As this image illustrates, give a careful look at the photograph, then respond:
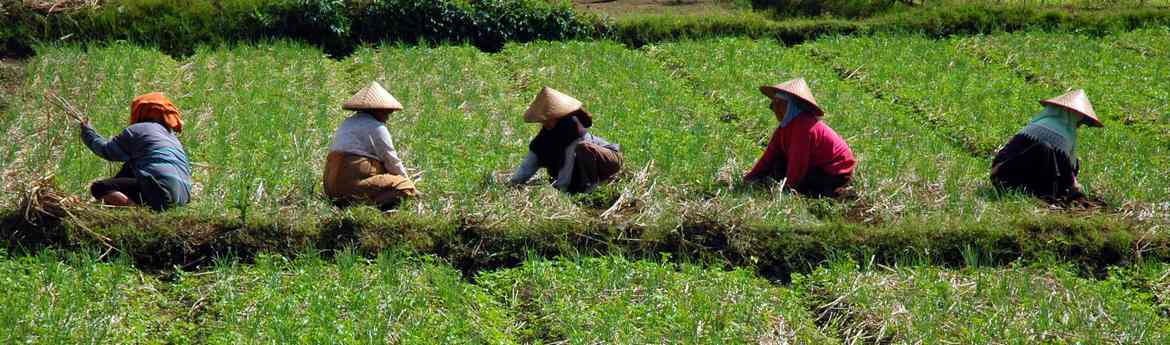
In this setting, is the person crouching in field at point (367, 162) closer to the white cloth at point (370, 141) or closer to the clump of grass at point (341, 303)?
the white cloth at point (370, 141)

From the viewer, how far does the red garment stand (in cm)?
912

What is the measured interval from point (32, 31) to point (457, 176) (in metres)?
7.32

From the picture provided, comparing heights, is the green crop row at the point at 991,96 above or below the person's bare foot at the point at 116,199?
below

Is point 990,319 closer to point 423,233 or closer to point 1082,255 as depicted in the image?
point 1082,255

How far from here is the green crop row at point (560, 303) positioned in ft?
22.4

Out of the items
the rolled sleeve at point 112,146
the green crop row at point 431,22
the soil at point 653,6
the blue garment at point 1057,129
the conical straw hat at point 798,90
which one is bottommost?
the soil at point 653,6

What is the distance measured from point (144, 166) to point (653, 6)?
31.0ft

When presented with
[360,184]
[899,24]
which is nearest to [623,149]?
[360,184]

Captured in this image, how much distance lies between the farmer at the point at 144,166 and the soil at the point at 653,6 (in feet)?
26.6

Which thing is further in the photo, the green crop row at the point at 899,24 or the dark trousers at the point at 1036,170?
the green crop row at the point at 899,24

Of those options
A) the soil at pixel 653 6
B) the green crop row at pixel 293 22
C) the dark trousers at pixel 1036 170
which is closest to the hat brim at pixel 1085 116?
the dark trousers at pixel 1036 170

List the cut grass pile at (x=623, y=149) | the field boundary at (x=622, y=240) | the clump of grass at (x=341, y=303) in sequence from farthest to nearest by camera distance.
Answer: the cut grass pile at (x=623, y=149)
the field boundary at (x=622, y=240)
the clump of grass at (x=341, y=303)

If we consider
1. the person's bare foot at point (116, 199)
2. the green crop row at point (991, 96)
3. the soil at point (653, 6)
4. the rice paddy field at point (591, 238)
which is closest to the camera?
the rice paddy field at point (591, 238)

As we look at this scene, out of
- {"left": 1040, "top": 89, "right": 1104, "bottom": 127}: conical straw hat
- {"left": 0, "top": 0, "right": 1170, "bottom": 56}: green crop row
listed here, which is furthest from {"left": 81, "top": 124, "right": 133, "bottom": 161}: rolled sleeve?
{"left": 1040, "top": 89, "right": 1104, "bottom": 127}: conical straw hat
